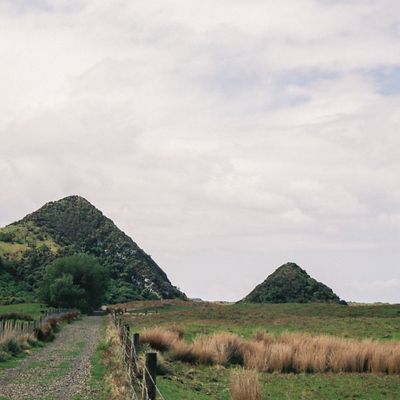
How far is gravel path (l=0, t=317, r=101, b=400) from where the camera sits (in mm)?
17953

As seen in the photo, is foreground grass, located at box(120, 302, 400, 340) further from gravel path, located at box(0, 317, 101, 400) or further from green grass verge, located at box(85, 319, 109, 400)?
gravel path, located at box(0, 317, 101, 400)

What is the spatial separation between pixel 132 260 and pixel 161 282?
9426mm

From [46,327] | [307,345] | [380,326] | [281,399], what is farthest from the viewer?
[380,326]

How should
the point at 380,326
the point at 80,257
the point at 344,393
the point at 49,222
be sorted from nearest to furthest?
1. the point at 344,393
2. the point at 380,326
3. the point at 80,257
4. the point at 49,222

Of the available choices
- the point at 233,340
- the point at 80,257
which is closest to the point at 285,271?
the point at 80,257

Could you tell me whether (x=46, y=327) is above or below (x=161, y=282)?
below

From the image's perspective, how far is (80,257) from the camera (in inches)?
3920

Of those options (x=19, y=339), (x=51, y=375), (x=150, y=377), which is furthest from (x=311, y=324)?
(x=150, y=377)

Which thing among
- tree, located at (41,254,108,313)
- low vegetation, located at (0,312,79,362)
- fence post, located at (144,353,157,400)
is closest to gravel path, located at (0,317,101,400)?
low vegetation, located at (0,312,79,362)

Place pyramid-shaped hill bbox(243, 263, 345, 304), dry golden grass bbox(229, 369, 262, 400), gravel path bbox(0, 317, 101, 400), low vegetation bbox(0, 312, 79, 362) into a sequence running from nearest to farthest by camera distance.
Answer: dry golden grass bbox(229, 369, 262, 400) → gravel path bbox(0, 317, 101, 400) → low vegetation bbox(0, 312, 79, 362) → pyramid-shaped hill bbox(243, 263, 345, 304)

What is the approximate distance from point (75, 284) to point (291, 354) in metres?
70.5

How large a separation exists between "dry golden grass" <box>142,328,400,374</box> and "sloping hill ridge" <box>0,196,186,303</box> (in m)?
81.6

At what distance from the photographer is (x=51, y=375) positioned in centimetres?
2192

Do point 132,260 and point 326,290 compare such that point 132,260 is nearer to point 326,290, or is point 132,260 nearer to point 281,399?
point 326,290
